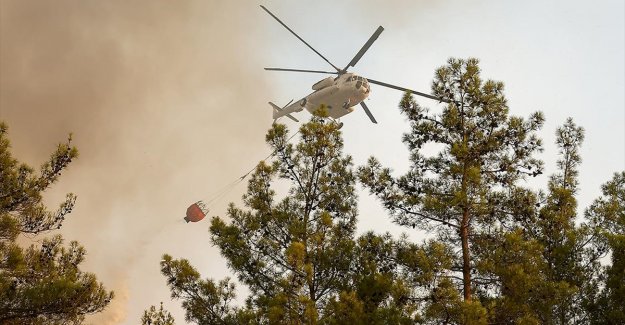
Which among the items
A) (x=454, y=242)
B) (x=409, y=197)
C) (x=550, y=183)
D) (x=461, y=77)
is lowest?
(x=454, y=242)

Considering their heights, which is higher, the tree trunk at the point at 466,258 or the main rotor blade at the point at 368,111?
the main rotor blade at the point at 368,111

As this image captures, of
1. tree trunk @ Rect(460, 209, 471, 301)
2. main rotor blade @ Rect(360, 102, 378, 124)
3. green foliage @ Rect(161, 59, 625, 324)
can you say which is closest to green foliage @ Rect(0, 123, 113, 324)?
green foliage @ Rect(161, 59, 625, 324)

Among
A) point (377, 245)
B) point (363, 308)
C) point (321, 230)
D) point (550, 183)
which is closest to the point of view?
point (363, 308)

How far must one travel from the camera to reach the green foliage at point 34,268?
16422 millimetres

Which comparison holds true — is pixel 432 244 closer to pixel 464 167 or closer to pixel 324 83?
pixel 464 167

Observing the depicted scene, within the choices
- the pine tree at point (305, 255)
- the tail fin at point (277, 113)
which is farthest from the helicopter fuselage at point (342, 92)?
the pine tree at point (305, 255)

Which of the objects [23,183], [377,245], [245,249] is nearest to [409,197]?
[377,245]

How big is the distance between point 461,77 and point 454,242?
472 centimetres

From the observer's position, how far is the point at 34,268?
58.8 feet

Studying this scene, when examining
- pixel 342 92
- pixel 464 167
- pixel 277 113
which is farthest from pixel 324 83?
pixel 464 167

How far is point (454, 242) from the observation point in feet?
52.3

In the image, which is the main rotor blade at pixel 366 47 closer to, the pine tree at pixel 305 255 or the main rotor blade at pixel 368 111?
the main rotor blade at pixel 368 111

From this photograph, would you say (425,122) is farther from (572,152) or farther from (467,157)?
(572,152)

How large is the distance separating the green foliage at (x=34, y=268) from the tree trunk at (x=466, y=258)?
1027 cm
